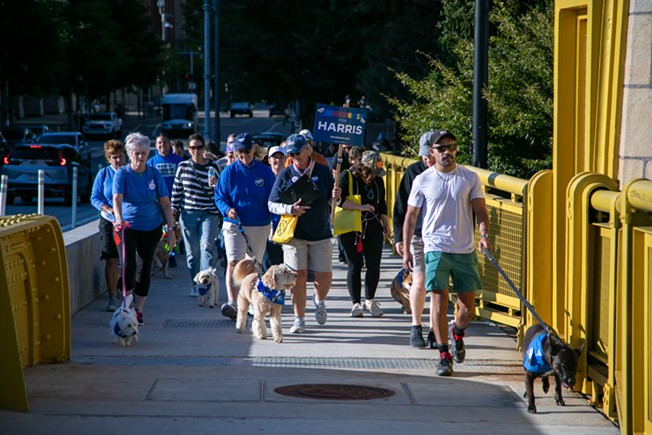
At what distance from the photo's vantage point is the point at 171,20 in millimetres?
154625

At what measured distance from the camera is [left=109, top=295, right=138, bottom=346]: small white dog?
30.7ft

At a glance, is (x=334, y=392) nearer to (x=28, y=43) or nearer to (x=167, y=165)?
(x=167, y=165)

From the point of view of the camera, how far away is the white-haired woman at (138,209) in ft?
34.3

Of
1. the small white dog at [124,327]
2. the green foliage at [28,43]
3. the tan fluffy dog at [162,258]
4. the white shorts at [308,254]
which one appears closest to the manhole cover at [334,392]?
the small white dog at [124,327]

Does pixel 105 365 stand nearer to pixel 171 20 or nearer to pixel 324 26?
pixel 324 26

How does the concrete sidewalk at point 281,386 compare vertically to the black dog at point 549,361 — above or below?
below

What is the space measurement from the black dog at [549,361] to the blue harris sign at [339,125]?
5.53 m

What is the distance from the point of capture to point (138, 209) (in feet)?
34.5

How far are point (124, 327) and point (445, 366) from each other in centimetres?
275

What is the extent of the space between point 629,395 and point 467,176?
9.25 feet

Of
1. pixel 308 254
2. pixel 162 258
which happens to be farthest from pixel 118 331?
pixel 162 258

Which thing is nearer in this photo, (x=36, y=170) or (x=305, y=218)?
(x=305, y=218)

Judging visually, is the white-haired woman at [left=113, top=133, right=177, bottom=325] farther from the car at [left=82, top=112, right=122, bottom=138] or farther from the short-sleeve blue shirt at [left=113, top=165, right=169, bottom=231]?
the car at [left=82, top=112, right=122, bottom=138]

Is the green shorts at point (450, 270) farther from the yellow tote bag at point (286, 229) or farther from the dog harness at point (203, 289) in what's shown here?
the dog harness at point (203, 289)
